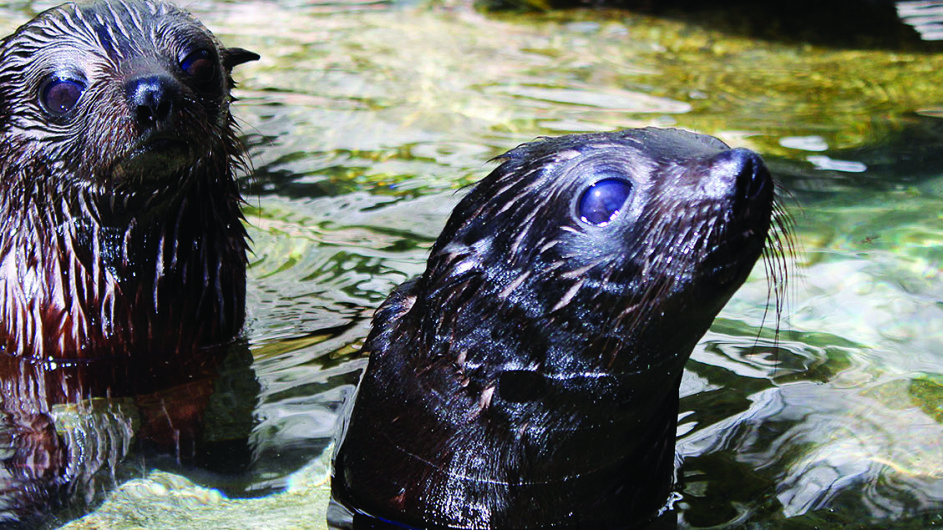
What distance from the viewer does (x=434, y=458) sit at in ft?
12.4

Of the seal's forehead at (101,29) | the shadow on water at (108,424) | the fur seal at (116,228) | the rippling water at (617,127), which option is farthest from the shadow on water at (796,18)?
the shadow on water at (108,424)

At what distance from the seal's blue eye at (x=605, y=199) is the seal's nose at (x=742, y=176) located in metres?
0.28

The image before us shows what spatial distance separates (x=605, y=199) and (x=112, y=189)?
2.50 metres

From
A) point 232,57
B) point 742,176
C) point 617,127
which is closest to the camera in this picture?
point 742,176

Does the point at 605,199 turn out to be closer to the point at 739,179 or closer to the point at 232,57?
the point at 739,179

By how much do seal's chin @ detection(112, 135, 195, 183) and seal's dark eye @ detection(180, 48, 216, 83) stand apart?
442 millimetres

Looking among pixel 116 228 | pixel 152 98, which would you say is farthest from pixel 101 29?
pixel 116 228

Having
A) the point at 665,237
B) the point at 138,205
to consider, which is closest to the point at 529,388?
the point at 665,237

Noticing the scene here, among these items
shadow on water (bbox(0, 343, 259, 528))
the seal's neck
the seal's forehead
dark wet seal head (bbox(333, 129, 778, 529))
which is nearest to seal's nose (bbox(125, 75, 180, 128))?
the seal's forehead

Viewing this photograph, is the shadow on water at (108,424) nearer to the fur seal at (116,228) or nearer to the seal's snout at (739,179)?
the fur seal at (116,228)

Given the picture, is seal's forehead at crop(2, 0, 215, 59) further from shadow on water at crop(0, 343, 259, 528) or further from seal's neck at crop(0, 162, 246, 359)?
shadow on water at crop(0, 343, 259, 528)

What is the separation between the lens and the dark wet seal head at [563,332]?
331 cm

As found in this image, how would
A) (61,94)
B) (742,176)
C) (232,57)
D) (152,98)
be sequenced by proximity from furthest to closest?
(232,57), (61,94), (152,98), (742,176)

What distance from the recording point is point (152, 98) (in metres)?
4.68
